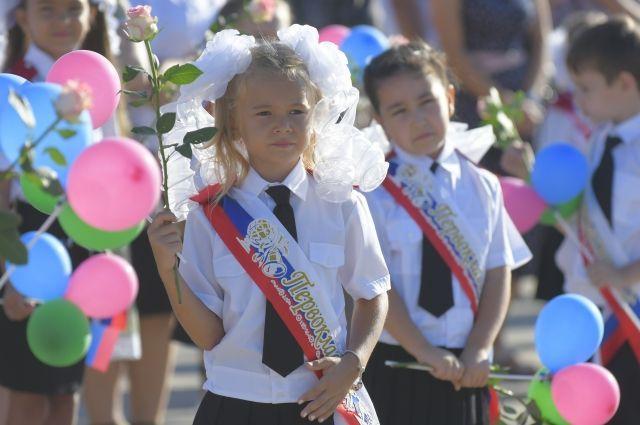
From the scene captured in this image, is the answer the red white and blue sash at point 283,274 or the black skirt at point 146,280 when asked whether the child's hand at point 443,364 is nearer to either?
the red white and blue sash at point 283,274

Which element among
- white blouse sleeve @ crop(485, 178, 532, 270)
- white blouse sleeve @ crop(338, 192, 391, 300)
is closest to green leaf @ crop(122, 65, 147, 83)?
white blouse sleeve @ crop(338, 192, 391, 300)

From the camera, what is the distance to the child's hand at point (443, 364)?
14.1ft

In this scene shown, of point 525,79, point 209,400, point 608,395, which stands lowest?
point 525,79

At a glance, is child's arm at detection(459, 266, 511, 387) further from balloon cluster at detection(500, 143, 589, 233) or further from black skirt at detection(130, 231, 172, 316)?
black skirt at detection(130, 231, 172, 316)

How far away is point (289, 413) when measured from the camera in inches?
144

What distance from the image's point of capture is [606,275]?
489cm

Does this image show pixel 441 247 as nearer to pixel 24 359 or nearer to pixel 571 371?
pixel 571 371

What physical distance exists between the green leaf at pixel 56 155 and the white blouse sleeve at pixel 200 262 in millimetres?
688

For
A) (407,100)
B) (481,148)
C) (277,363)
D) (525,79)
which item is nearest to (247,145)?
(277,363)

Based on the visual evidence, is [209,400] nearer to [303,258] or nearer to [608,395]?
[303,258]

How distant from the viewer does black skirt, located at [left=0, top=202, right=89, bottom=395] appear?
4703 millimetres

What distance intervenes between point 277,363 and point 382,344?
1006mm

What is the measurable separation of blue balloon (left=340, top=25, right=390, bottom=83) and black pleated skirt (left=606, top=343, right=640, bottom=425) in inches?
56.1

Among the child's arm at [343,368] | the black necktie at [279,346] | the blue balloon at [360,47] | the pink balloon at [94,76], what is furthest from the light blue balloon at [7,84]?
the blue balloon at [360,47]
